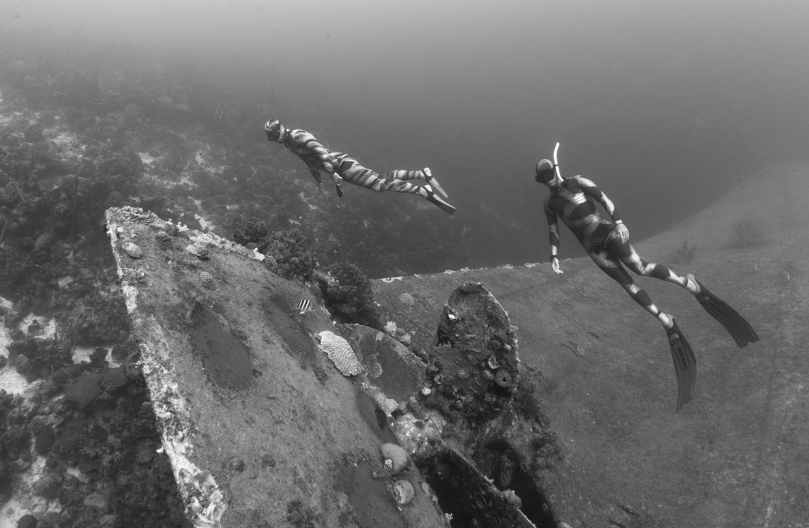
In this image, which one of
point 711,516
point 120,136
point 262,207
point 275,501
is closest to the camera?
point 275,501

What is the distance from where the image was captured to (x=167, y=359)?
293 centimetres

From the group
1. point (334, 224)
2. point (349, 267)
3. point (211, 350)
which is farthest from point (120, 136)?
point (211, 350)

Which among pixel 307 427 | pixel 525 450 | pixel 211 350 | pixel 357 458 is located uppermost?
pixel 211 350

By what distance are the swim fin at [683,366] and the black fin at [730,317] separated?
0.83m

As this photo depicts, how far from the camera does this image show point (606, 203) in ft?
19.4

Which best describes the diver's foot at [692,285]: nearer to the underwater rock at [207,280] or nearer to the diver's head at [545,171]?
the diver's head at [545,171]

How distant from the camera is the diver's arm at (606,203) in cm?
579

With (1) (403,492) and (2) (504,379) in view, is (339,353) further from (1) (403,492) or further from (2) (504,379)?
(2) (504,379)

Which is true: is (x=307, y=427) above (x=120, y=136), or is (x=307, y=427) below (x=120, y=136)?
above

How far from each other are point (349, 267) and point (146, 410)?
4801 millimetres

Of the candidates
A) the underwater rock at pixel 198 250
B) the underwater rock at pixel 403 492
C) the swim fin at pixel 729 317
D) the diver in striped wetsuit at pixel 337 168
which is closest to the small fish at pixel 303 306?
the underwater rock at pixel 198 250

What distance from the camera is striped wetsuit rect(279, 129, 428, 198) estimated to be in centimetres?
618

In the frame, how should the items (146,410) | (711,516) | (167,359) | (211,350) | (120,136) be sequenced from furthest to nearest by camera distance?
1. (120,136)
2. (146,410)
3. (711,516)
4. (211,350)
5. (167,359)

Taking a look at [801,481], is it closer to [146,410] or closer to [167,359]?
[167,359]
